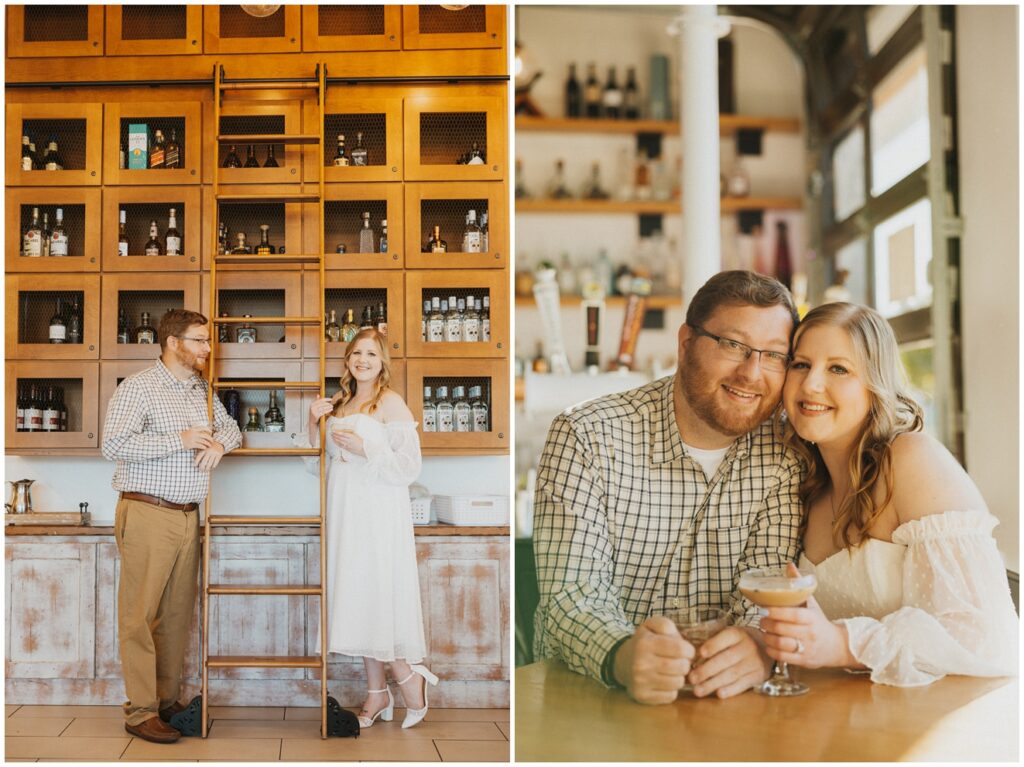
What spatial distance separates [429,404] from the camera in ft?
12.6

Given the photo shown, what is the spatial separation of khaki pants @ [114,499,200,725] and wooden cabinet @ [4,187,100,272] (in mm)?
1029

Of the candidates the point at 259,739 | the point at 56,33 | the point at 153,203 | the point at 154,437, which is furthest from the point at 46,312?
the point at 259,739

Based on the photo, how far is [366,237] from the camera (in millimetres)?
3867

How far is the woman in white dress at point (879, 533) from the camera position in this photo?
2092mm

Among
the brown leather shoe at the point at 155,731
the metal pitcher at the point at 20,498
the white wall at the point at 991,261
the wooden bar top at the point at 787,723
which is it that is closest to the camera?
the wooden bar top at the point at 787,723

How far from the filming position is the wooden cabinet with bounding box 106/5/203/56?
3863 millimetres

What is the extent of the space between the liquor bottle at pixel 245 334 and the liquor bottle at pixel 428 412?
71cm

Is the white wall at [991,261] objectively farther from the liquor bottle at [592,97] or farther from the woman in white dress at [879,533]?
the liquor bottle at [592,97]

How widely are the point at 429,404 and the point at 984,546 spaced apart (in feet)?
7.13

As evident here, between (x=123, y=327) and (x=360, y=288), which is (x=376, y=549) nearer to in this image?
(x=360, y=288)

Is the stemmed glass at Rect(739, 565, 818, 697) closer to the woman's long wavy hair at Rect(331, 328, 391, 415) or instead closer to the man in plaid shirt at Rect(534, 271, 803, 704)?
the man in plaid shirt at Rect(534, 271, 803, 704)

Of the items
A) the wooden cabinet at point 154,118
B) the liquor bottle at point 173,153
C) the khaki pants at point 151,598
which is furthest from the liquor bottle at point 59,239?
the khaki pants at point 151,598

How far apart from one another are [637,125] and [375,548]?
2.01 metres

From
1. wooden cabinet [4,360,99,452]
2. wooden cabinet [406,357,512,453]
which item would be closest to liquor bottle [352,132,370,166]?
wooden cabinet [406,357,512,453]
